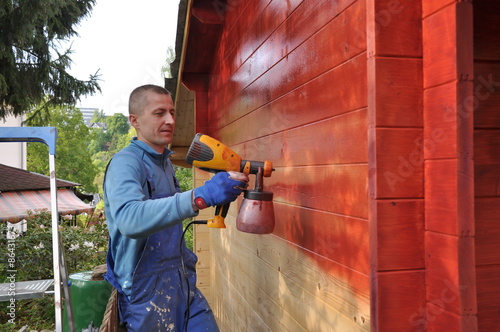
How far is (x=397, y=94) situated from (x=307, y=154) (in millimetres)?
846

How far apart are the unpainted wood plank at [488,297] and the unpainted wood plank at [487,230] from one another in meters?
0.03

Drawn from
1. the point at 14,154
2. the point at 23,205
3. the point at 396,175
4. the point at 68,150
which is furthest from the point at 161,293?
the point at 68,150

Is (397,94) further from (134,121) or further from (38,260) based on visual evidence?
(38,260)

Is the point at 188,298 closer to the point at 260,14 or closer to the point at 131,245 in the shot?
the point at 131,245

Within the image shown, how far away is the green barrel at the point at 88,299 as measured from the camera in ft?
12.4

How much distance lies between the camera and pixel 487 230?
5.13 feet

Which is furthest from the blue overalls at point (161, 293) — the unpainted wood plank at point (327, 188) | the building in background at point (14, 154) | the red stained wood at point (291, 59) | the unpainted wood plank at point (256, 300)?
the building in background at point (14, 154)

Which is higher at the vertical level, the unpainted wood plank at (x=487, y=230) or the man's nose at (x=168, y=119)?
the man's nose at (x=168, y=119)

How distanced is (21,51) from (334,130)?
1506 centimetres

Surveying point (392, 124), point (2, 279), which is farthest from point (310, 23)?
point (2, 279)

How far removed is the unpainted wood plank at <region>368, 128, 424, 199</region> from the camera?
1611 mm

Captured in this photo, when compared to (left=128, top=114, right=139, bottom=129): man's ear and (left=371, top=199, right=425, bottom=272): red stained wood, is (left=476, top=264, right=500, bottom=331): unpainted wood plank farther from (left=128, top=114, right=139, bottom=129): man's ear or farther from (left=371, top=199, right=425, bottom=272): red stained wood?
(left=128, top=114, right=139, bottom=129): man's ear

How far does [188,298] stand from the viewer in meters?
2.76

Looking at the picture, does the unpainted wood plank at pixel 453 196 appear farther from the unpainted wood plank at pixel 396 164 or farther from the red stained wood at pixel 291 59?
the red stained wood at pixel 291 59
